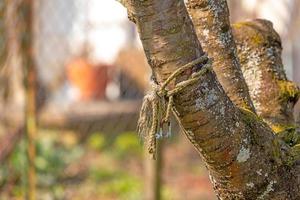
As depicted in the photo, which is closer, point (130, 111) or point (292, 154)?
point (292, 154)

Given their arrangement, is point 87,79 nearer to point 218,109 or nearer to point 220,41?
point 220,41

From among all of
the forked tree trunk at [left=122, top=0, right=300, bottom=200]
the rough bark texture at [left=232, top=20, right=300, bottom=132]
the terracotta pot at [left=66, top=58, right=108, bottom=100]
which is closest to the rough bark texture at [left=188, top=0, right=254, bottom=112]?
the forked tree trunk at [left=122, top=0, right=300, bottom=200]

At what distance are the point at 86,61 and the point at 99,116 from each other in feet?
3.98

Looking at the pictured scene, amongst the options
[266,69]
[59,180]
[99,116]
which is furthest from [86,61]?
[266,69]

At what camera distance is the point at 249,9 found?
654 cm

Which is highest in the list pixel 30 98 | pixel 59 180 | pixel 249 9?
pixel 30 98

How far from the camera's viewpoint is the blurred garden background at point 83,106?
15.0 feet

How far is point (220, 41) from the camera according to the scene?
1843 mm

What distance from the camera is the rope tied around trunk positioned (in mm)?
1528

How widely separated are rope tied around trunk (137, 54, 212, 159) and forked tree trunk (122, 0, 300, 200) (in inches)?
0.4

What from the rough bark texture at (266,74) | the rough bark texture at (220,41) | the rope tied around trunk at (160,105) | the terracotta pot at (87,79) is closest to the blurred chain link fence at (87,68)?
the terracotta pot at (87,79)

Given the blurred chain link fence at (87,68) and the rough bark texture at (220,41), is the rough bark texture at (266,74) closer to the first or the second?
the rough bark texture at (220,41)

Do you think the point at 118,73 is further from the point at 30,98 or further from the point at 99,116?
the point at 30,98

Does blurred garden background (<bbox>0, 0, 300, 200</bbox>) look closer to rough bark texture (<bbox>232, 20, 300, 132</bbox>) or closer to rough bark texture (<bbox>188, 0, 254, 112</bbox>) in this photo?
rough bark texture (<bbox>232, 20, 300, 132</bbox>)
